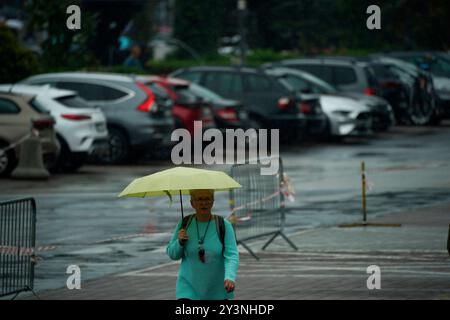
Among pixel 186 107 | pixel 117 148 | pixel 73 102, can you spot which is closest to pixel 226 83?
pixel 186 107

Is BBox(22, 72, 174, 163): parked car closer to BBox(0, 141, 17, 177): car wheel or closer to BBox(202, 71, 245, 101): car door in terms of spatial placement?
BBox(0, 141, 17, 177): car wheel

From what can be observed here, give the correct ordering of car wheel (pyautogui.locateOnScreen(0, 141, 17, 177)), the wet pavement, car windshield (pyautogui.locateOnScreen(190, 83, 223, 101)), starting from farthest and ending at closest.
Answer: car windshield (pyautogui.locateOnScreen(190, 83, 223, 101)) → car wheel (pyautogui.locateOnScreen(0, 141, 17, 177)) → the wet pavement

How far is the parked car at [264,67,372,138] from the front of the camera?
36.2 meters

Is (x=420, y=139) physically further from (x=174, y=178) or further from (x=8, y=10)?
(x=8, y=10)

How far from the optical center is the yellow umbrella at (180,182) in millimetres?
9562

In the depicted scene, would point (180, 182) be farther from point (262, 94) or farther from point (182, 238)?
point (262, 94)

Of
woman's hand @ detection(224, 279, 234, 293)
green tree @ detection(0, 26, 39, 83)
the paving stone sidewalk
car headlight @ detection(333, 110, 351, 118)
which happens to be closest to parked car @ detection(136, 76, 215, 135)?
green tree @ detection(0, 26, 39, 83)

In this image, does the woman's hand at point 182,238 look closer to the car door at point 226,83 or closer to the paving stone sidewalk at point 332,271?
the paving stone sidewalk at point 332,271

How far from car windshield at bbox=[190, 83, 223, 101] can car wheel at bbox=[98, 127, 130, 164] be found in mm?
3768

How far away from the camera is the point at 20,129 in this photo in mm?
26625

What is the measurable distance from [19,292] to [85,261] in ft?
10.7

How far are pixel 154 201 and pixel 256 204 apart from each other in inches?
247

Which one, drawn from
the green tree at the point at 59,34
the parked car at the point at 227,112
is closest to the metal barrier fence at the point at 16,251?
the parked car at the point at 227,112
